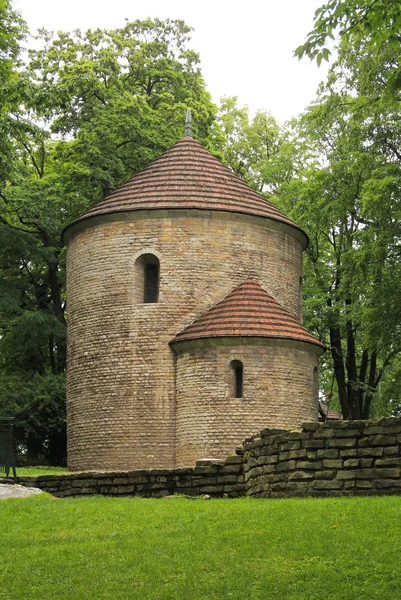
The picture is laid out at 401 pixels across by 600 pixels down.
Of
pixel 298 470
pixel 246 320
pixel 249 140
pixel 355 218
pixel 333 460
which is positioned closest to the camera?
pixel 333 460

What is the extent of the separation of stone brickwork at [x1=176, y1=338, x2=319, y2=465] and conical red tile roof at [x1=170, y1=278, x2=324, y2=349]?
0.82 ft

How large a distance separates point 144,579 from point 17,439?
78.4ft

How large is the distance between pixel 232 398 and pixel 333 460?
30.8 feet

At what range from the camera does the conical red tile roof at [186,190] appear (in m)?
27.7

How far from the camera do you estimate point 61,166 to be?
130ft

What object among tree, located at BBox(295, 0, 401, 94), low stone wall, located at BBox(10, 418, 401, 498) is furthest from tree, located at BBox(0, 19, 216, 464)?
tree, located at BBox(295, 0, 401, 94)

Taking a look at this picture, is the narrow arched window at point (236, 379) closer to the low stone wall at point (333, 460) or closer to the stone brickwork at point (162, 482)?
the stone brickwork at point (162, 482)

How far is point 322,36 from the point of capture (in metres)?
13.8

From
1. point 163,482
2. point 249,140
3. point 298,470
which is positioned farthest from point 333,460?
point 249,140

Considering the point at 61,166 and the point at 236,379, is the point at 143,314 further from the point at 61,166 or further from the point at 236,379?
the point at 61,166

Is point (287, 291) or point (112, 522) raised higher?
point (287, 291)

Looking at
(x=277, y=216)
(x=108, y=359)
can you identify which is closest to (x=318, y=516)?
(x=108, y=359)

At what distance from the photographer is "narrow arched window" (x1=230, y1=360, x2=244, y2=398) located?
83.1 ft

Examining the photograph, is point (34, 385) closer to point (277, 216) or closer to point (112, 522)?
point (277, 216)
